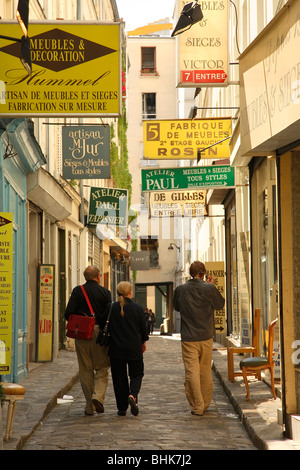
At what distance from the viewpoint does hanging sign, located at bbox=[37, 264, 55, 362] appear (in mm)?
17922

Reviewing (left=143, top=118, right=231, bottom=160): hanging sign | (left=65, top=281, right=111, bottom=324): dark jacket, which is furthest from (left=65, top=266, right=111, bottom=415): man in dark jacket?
(left=143, top=118, right=231, bottom=160): hanging sign

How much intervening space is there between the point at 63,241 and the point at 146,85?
34295 mm

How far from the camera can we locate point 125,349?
1000cm

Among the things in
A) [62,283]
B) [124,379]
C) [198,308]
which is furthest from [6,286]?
[62,283]

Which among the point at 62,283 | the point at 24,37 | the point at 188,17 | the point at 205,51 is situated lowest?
the point at 62,283

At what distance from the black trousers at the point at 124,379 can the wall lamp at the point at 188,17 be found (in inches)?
224

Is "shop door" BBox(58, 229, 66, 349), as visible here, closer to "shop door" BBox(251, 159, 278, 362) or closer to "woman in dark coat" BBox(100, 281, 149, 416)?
"shop door" BBox(251, 159, 278, 362)

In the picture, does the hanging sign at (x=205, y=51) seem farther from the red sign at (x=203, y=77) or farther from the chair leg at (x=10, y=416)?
the chair leg at (x=10, y=416)

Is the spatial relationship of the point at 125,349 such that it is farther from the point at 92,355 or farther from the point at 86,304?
the point at 86,304

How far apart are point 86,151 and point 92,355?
964 centimetres

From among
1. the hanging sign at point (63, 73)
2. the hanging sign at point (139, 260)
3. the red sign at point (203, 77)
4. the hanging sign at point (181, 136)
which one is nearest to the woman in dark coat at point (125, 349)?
the hanging sign at point (63, 73)

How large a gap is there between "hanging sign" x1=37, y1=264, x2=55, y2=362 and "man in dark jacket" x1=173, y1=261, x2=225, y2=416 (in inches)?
314

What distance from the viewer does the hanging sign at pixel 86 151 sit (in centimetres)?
1889

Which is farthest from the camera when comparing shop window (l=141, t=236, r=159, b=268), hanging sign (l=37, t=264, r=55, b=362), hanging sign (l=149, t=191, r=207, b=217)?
shop window (l=141, t=236, r=159, b=268)
